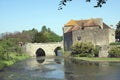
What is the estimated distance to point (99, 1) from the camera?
6.08 meters

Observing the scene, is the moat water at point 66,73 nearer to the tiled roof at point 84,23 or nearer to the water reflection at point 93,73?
the water reflection at point 93,73

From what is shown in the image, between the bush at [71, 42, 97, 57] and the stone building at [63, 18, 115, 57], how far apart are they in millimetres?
3359

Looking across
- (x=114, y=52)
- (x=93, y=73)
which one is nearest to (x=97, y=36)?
(x=114, y=52)

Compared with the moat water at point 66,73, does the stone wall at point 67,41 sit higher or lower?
higher

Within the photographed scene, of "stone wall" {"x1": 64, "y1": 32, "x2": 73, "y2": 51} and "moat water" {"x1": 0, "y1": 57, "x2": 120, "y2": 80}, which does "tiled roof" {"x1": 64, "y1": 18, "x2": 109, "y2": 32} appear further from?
"moat water" {"x1": 0, "y1": 57, "x2": 120, "y2": 80}

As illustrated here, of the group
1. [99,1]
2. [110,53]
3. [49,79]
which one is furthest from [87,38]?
[99,1]

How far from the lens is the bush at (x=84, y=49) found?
5275 centimetres

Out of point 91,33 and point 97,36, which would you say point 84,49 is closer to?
point 97,36

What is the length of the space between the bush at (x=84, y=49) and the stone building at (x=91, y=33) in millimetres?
3359

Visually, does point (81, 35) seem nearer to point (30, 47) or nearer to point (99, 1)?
point (30, 47)

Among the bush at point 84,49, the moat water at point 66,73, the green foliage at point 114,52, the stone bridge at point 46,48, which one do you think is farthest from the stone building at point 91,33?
the moat water at point 66,73

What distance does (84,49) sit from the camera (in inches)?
2092

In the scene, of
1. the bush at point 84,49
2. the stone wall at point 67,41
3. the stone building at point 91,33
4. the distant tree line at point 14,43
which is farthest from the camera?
the stone wall at point 67,41

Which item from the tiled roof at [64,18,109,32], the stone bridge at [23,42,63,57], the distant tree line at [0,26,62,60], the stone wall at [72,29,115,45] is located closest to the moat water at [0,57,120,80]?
the distant tree line at [0,26,62,60]
